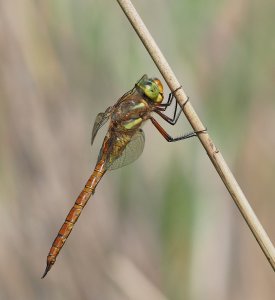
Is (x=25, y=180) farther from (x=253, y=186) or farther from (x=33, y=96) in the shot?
(x=253, y=186)

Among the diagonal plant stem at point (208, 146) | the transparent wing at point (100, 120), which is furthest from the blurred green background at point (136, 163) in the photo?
the diagonal plant stem at point (208, 146)

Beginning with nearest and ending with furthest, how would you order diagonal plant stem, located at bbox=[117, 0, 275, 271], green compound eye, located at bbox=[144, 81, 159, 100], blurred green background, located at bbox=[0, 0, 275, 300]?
diagonal plant stem, located at bbox=[117, 0, 275, 271], green compound eye, located at bbox=[144, 81, 159, 100], blurred green background, located at bbox=[0, 0, 275, 300]

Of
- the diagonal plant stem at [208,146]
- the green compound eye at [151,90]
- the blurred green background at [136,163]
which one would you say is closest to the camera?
the diagonal plant stem at [208,146]

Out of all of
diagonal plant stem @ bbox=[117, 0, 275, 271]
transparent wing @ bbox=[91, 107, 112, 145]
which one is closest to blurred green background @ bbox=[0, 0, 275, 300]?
transparent wing @ bbox=[91, 107, 112, 145]

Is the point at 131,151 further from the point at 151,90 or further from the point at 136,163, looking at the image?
the point at 136,163

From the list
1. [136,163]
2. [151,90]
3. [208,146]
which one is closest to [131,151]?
[151,90]

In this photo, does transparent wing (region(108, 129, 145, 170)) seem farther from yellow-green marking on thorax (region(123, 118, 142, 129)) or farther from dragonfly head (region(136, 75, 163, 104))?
dragonfly head (region(136, 75, 163, 104))

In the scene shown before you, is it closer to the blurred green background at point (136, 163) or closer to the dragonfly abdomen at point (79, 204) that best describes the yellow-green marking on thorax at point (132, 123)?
the dragonfly abdomen at point (79, 204)
